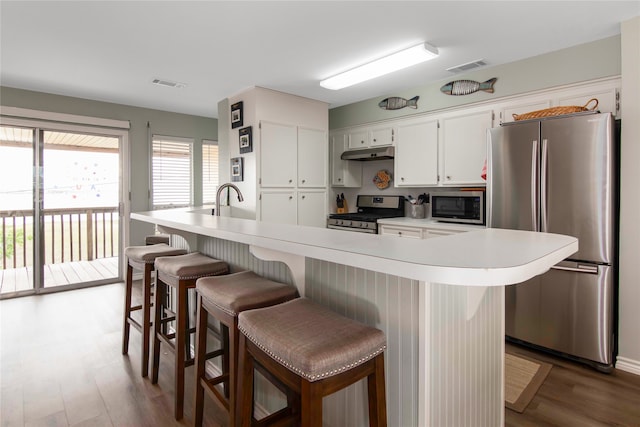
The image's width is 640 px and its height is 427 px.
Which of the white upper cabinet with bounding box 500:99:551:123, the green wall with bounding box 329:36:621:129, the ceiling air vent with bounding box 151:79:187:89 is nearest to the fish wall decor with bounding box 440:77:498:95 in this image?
the green wall with bounding box 329:36:621:129

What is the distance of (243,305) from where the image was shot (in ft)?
4.65

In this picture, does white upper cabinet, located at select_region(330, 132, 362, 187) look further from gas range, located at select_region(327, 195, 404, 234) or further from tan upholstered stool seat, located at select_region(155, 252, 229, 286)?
tan upholstered stool seat, located at select_region(155, 252, 229, 286)

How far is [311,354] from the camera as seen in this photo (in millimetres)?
970

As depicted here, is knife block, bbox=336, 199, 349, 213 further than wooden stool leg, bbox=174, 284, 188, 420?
Yes

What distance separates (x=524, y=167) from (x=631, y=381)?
1614mm

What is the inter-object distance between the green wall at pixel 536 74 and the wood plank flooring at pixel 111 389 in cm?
230

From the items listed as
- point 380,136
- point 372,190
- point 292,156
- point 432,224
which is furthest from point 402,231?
point 292,156

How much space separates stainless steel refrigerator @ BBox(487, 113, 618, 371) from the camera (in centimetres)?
239

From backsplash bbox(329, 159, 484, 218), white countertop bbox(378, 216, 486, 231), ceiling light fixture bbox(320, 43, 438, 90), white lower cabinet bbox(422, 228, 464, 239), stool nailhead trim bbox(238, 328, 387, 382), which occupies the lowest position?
stool nailhead trim bbox(238, 328, 387, 382)

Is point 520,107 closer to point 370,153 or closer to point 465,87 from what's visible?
point 465,87

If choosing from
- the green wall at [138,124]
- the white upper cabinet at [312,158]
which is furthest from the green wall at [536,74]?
the green wall at [138,124]

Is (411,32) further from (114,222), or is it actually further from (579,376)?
(114,222)

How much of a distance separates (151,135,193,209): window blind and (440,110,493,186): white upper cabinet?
3.81 meters

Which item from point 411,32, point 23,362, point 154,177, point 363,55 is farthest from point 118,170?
point 411,32
